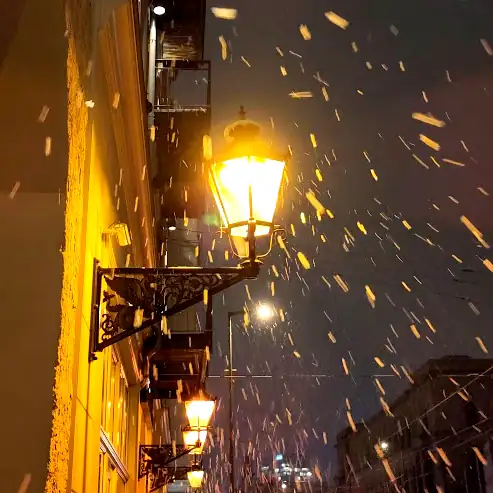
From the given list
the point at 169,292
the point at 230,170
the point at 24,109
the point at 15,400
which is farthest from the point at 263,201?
the point at 15,400

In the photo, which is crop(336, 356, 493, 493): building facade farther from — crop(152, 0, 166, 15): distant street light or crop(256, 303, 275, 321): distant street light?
crop(152, 0, 166, 15): distant street light

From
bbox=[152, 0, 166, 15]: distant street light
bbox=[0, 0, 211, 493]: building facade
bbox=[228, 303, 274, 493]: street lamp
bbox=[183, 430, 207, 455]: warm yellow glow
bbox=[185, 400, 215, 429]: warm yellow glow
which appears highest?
bbox=[152, 0, 166, 15]: distant street light

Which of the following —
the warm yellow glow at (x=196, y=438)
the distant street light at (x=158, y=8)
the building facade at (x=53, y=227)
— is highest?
the distant street light at (x=158, y=8)

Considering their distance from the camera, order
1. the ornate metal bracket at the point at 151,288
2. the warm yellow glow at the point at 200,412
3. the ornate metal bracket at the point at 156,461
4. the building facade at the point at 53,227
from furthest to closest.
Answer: the warm yellow glow at the point at 200,412
the ornate metal bracket at the point at 156,461
the ornate metal bracket at the point at 151,288
the building facade at the point at 53,227

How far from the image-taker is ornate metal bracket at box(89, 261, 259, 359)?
15.1 feet

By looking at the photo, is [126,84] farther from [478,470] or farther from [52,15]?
[478,470]

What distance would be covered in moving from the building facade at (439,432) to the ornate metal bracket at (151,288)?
3488cm

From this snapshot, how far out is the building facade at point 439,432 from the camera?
44.2 m

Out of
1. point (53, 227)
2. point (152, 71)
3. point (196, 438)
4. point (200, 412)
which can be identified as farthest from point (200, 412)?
point (53, 227)

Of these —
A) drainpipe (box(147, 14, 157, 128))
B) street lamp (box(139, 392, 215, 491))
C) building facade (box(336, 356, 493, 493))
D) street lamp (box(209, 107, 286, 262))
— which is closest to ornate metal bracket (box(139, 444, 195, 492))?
street lamp (box(139, 392, 215, 491))

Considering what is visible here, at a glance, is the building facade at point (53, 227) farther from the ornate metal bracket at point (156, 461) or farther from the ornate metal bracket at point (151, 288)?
the ornate metal bracket at point (156, 461)

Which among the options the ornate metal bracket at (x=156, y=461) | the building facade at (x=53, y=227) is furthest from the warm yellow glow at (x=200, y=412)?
the building facade at (x=53, y=227)

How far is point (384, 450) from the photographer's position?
205 ft

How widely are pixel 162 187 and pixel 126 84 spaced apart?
8.52 m
